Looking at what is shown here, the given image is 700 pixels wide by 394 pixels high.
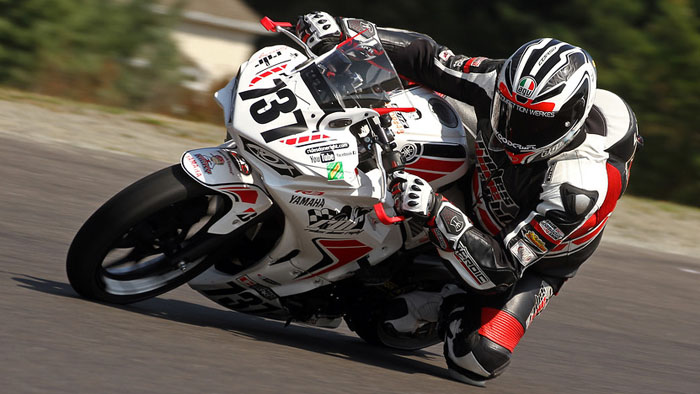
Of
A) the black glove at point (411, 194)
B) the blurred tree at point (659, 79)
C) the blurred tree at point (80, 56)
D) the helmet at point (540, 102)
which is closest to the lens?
the black glove at point (411, 194)

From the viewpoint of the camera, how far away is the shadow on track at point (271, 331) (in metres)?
4.63

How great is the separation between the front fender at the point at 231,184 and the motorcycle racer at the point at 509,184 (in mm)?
612

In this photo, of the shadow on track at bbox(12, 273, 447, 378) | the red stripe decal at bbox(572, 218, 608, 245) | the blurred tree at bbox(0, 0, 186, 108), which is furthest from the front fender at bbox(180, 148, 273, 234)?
the blurred tree at bbox(0, 0, 186, 108)

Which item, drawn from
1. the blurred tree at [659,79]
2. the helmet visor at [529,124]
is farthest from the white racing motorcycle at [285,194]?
the blurred tree at [659,79]

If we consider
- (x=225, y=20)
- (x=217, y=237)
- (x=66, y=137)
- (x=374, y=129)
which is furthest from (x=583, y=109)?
(x=225, y=20)

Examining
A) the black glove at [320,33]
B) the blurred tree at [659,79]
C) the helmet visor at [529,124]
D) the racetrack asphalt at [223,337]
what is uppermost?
the black glove at [320,33]

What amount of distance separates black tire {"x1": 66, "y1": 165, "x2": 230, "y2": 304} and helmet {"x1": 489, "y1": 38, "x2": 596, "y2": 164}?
136 centimetres

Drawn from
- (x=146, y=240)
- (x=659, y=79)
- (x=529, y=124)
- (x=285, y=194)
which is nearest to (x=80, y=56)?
(x=659, y=79)

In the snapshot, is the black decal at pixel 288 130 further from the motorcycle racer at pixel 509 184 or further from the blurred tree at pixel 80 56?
the blurred tree at pixel 80 56

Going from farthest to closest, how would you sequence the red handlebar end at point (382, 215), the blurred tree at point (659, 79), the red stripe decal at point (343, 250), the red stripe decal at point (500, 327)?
the blurred tree at point (659, 79) → the red stripe decal at point (500, 327) → the red stripe decal at point (343, 250) → the red handlebar end at point (382, 215)

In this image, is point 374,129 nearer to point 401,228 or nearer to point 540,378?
point 401,228

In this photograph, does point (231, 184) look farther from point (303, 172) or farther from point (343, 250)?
point (343, 250)

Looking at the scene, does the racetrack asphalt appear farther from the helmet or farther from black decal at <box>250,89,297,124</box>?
the helmet

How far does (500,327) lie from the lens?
189 inches
